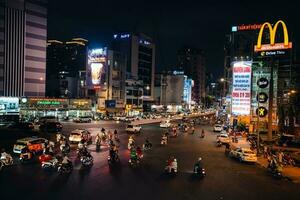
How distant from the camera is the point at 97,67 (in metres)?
104

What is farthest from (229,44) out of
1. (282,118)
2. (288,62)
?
(282,118)

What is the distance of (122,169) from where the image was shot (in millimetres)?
26281

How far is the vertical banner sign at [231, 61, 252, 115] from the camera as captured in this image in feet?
202

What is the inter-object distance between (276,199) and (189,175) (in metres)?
6.96

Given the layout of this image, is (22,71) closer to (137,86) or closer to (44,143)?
(137,86)

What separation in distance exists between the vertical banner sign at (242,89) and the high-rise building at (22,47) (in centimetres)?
5240

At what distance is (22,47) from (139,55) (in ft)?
193

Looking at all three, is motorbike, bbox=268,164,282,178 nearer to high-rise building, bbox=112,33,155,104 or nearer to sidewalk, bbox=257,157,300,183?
sidewalk, bbox=257,157,300,183

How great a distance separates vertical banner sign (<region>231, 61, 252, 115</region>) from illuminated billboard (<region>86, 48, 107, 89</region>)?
49044 mm

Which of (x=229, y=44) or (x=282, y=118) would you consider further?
(x=229, y=44)

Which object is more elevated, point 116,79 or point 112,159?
point 116,79

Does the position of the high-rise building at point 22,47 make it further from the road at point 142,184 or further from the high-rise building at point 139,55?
the road at point 142,184

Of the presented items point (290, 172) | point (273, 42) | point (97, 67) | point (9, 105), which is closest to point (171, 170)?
point (290, 172)

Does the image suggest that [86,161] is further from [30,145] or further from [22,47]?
[22,47]
